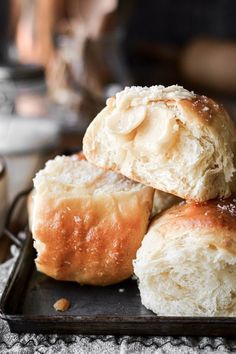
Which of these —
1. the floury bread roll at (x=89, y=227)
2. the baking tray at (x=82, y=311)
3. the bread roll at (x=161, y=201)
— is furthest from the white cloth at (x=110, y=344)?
the bread roll at (x=161, y=201)

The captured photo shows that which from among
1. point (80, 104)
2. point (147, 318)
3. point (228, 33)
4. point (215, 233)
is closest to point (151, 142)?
point (215, 233)

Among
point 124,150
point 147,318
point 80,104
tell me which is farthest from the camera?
point 80,104

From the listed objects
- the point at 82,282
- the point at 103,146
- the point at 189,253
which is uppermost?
the point at 103,146

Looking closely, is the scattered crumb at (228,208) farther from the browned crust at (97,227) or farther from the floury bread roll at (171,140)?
the browned crust at (97,227)

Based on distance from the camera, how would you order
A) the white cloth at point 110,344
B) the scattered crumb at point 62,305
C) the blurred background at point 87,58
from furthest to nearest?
the blurred background at point 87,58 < the scattered crumb at point 62,305 < the white cloth at point 110,344

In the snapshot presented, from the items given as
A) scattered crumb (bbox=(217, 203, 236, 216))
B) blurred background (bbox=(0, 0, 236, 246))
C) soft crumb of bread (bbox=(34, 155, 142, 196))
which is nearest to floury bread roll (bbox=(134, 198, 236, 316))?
scattered crumb (bbox=(217, 203, 236, 216))

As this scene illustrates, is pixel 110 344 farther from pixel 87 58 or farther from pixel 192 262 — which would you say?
pixel 87 58

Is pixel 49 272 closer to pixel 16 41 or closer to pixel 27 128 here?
pixel 27 128
